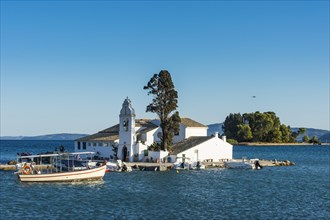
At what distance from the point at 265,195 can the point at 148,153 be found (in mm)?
37336

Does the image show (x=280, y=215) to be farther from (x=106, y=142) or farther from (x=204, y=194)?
(x=106, y=142)

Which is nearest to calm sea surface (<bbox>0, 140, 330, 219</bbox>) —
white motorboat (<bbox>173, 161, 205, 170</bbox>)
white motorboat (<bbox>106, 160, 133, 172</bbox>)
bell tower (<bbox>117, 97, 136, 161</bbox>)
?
white motorboat (<bbox>106, 160, 133, 172</bbox>)

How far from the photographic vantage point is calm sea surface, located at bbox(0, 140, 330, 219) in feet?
136

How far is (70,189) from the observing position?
188 ft

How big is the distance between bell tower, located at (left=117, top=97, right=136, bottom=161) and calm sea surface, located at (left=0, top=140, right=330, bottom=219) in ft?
44.5

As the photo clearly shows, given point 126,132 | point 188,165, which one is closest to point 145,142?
point 126,132

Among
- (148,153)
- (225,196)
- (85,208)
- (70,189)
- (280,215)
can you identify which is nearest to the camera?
(280,215)

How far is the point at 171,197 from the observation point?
51.3 metres

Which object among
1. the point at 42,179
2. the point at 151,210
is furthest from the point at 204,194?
the point at 42,179

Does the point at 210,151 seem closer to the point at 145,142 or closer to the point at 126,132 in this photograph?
the point at 145,142

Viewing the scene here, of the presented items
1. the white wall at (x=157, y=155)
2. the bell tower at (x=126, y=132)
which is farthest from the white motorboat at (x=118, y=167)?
the white wall at (x=157, y=155)

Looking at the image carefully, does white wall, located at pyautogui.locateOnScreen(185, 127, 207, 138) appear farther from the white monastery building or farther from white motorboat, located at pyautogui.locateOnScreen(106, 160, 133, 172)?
white motorboat, located at pyautogui.locateOnScreen(106, 160, 133, 172)

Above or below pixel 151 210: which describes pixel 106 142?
above

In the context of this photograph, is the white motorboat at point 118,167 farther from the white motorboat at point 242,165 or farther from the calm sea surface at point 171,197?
the white motorboat at point 242,165
